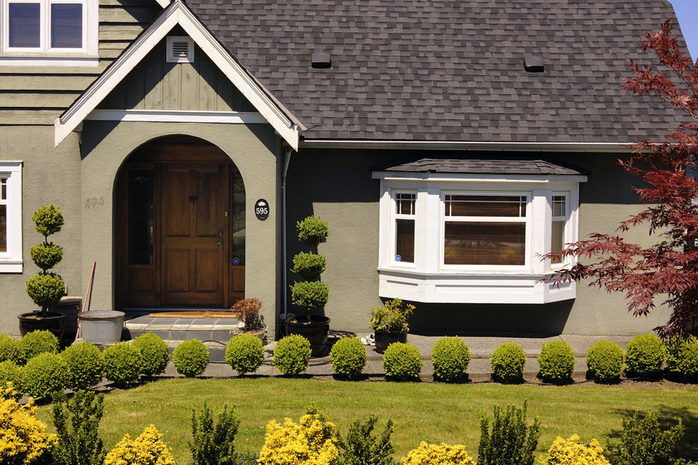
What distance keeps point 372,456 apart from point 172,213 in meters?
8.97

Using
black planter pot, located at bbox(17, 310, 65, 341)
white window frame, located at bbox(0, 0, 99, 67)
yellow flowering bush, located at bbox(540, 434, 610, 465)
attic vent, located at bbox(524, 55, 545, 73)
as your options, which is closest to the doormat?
black planter pot, located at bbox(17, 310, 65, 341)

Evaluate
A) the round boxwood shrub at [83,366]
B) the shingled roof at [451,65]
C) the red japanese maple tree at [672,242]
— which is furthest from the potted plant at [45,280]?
the red japanese maple tree at [672,242]

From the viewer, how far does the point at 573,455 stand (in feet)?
17.8

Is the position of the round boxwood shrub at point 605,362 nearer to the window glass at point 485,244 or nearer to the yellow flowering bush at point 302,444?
the window glass at point 485,244

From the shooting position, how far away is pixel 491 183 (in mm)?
12719

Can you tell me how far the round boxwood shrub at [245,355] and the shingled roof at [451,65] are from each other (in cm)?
449

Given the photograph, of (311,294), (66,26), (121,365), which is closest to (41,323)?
(121,365)

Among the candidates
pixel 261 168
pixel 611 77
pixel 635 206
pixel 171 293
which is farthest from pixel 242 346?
pixel 611 77

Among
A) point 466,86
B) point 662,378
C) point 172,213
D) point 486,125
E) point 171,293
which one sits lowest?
point 662,378

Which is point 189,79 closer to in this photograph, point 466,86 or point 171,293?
point 171,293

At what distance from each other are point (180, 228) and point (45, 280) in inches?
118

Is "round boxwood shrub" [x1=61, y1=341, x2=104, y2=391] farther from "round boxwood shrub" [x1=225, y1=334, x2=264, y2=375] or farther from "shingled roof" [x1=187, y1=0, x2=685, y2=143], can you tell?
"shingled roof" [x1=187, y1=0, x2=685, y2=143]

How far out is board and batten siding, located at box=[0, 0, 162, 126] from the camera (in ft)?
40.9

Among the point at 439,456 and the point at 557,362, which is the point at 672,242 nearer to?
the point at 439,456
